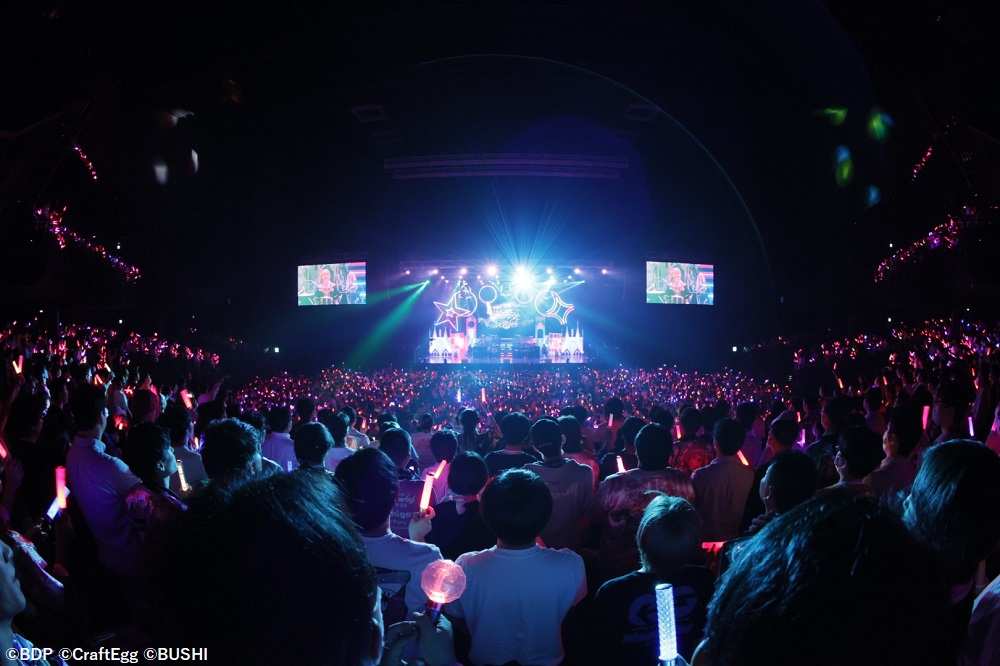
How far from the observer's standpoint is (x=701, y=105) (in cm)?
1349

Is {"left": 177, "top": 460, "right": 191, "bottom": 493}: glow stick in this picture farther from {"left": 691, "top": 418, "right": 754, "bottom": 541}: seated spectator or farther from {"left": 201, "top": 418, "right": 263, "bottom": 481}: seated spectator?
{"left": 691, "top": 418, "right": 754, "bottom": 541}: seated spectator

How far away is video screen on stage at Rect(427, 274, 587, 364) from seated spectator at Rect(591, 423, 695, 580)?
1615cm

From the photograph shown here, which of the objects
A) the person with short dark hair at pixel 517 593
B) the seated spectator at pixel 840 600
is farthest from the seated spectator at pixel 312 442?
the seated spectator at pixel 840 600

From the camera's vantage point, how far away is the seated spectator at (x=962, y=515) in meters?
1.64

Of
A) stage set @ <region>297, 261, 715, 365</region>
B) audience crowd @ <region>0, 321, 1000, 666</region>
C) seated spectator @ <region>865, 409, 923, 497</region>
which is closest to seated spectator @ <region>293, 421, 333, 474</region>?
audience crowd @ <region>0, 321, 1000, 666</region>

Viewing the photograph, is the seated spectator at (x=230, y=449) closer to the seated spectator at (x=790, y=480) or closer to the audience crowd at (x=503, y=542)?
the audience crowd at (x=503, y=542)

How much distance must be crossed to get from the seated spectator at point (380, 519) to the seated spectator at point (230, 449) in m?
0.67

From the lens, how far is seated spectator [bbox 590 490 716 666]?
1.87 metres

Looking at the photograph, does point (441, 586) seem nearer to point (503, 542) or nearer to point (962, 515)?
point (503, 542)

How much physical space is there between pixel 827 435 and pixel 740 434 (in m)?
1.34

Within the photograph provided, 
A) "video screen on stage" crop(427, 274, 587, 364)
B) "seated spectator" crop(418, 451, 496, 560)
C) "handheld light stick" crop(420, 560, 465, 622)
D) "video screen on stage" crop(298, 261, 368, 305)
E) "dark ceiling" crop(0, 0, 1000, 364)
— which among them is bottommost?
"seated spectator" crop(418, 451, 496, 560)

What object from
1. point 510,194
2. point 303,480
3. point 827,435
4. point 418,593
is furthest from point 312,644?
point 510,194

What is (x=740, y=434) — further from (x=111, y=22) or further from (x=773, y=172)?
(x=773, y=172)

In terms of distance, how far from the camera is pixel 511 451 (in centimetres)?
411
